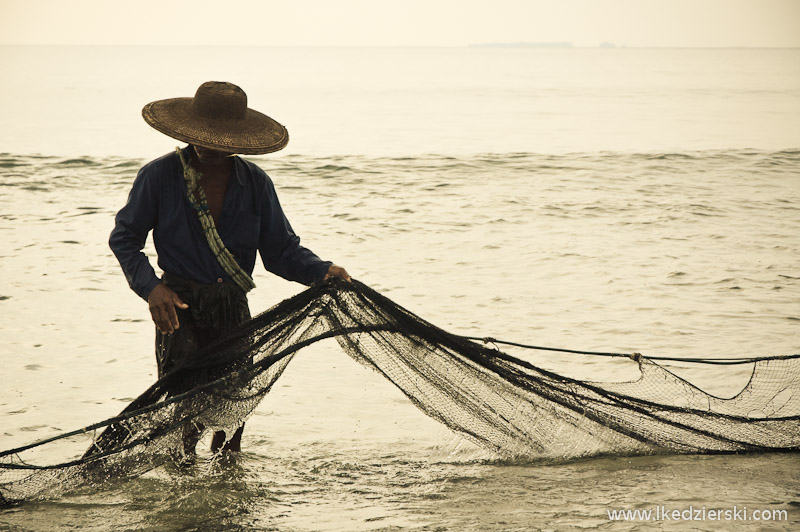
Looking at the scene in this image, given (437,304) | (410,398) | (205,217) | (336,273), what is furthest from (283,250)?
(437,304)

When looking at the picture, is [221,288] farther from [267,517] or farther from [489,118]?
[489,118]

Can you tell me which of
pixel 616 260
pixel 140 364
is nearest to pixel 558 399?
pixel 140 364

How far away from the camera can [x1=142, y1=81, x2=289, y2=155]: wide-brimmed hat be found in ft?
9.91

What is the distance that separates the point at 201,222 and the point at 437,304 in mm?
3845

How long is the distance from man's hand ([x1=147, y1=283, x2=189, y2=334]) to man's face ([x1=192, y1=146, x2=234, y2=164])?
503mm

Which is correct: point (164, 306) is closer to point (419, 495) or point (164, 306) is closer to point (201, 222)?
point (201, 222)

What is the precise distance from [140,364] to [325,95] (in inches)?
1633

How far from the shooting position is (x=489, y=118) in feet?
96.0

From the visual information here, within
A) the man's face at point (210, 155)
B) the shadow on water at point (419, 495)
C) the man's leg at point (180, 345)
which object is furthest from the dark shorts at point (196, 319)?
the shadow on water at point (419, 495)

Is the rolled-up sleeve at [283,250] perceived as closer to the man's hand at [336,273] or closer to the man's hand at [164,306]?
the man's hand at [336,273]

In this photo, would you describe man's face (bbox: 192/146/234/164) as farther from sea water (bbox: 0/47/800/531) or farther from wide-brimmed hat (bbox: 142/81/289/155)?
sea water (bbox: 0/47/800/531)

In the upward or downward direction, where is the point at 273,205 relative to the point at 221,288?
upward

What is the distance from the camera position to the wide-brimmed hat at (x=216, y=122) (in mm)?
3021

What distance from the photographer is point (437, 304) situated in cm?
680
